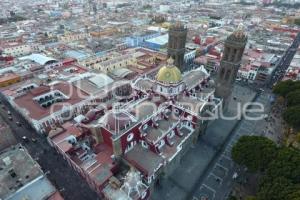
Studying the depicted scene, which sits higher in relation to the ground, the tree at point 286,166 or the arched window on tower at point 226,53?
the arched window on tower at point 226,53

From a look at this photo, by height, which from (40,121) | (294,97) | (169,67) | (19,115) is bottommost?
(19,115)

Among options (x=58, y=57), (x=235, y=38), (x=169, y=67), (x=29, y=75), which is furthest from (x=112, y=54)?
(x=235, y=38)

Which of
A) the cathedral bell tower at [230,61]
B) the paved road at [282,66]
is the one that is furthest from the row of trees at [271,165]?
the paved road at [282,66]

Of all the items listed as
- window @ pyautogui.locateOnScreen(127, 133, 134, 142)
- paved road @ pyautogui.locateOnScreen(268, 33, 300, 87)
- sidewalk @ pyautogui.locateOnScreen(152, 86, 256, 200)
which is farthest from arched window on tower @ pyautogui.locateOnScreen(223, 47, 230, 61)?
paved road @ pyautogui.locateOnScreen(268, 33, 300, 87)

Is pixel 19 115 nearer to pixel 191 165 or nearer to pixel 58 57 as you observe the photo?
pixel 58 57

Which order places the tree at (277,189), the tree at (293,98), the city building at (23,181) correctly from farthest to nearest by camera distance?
the tree at (293,98) → the city building at (23,181) → the tree at (277,189)

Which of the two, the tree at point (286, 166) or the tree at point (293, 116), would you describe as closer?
the tree at point (286, 166)

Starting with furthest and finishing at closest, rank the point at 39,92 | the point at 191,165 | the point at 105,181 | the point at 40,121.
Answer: the point at 39,92, the point at 40,121, the point at 191,165, the point at 105,181

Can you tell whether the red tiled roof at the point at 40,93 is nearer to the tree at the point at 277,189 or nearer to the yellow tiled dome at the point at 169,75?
the yellow tiled dome at the point at 169,75
